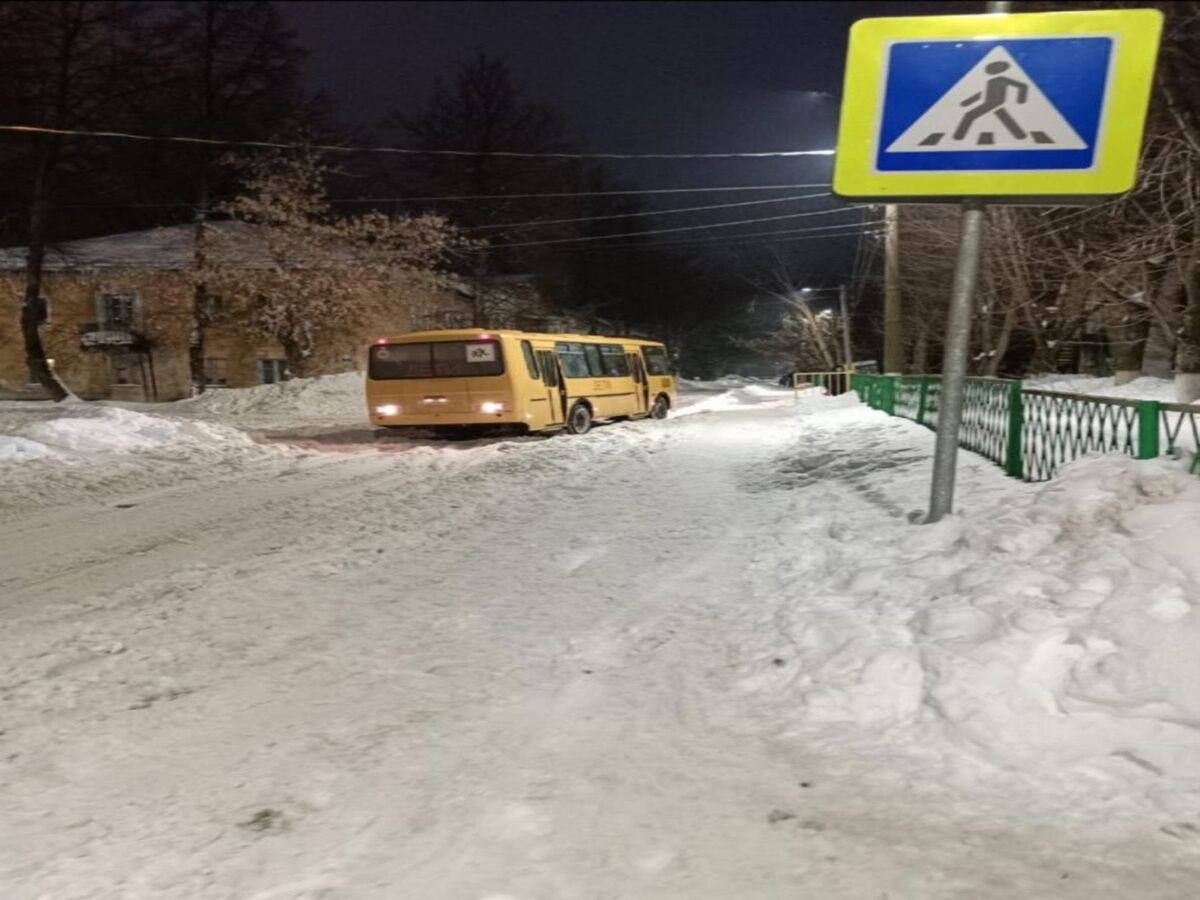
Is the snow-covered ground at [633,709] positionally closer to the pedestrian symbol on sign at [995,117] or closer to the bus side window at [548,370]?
the pedestrian symbol on sign at [995,117]

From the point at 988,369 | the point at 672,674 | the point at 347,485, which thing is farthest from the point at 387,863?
→ the point at 988,369

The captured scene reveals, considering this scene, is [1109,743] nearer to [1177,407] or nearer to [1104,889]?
[1104,889]

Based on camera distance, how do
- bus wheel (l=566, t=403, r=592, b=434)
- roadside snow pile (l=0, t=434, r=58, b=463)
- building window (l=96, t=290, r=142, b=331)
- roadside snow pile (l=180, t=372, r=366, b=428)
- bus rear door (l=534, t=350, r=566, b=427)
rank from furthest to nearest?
building window (l=96, t=290, r=142, b=331), roadside snow pile (l=180, t=372, r=366, b=428), bus wheel (l=566, t=403, r=592, b=434), bus rear door (l=534, t=350, r=566, b=427), roadside snow pile (l=0, t=434, r=58, b=463)

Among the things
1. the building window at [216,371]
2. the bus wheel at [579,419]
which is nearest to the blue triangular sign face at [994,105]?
the bus wheel at [579,419]

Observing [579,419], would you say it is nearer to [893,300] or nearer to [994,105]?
[893,300]

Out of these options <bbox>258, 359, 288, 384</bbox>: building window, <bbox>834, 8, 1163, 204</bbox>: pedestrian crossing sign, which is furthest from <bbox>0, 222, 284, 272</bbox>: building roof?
<bbox>834, 8, 1163, 204</bbox>: pedestrian crossing sign

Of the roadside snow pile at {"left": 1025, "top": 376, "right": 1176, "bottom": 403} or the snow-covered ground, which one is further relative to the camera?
the roadside snow pile at {"left": 1025, "top": 376, "right": 1176, "bottom": 403}

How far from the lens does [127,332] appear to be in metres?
38.5

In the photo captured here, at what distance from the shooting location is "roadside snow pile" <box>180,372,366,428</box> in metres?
25.4

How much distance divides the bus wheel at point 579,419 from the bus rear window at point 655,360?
198 inches

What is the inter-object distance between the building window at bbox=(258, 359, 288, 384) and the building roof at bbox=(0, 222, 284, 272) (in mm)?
6649

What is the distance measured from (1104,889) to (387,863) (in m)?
2.23

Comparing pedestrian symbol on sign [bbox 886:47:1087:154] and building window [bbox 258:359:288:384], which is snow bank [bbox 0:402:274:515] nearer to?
pedestrian symbol on sign [bbox 886:47:1087:154]

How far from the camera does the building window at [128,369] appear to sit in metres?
39.1
